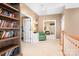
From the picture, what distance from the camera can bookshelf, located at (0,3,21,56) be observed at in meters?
2.41

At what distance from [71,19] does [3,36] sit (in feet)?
6.84

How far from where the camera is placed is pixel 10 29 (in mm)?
2842

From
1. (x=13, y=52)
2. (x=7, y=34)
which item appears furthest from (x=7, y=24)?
(x=13, y=52)

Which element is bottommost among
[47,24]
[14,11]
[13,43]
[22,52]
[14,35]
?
[22,52]

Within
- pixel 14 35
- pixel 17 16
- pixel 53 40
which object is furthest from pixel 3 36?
pixel 53 40

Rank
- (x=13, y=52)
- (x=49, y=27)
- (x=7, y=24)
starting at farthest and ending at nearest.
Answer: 1. (x=49, y=27)
2. (x=13, y=52)
3. (x=7, y=24)

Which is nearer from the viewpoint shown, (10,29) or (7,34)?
(7,34)

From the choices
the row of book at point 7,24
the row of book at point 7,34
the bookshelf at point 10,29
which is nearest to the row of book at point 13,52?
the bookshelf at point 10,29

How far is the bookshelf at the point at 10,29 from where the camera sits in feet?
7.91

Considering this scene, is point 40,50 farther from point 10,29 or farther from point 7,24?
point 7,24

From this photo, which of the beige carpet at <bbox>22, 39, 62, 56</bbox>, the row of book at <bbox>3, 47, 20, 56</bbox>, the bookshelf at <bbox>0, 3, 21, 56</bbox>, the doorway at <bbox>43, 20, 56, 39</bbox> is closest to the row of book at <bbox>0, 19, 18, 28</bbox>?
the bookshelf at <bbox>0, 3, 21, 56</bbox>

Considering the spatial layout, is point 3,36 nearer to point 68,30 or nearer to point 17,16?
point 17,16

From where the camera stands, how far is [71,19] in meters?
3.60

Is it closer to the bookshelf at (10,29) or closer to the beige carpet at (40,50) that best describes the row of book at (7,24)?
the bookshelf at (10,29)
